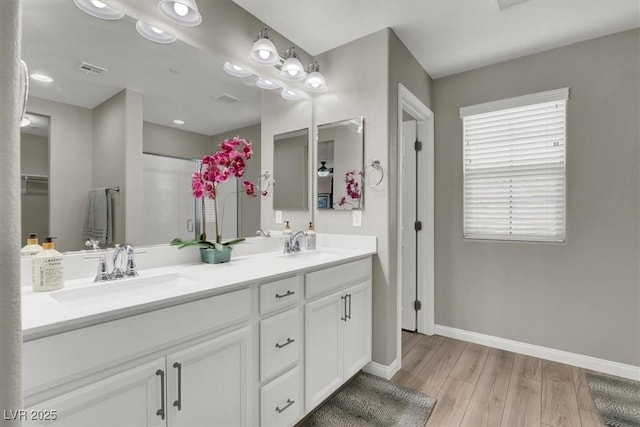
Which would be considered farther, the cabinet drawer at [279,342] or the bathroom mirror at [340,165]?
the bathroom mirror at [340,165]

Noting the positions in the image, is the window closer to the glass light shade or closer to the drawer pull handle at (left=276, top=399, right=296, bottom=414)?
the glass light shade

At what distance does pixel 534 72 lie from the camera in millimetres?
2625

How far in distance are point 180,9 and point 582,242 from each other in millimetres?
3139

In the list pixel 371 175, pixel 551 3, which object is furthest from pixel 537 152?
pixel 371 175

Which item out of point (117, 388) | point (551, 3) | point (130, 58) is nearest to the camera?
point (117, 388)

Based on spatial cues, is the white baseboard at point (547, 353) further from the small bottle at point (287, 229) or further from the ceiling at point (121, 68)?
the ceiling at point (121, 68)

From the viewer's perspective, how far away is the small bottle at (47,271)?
46.7 inches

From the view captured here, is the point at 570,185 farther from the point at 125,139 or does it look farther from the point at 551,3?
the point at 125,139

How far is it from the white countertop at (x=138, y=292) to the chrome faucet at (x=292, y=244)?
1.06ft

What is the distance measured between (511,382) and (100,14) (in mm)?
3272

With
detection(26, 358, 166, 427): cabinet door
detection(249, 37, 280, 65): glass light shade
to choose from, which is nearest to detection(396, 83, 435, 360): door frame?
detection(249, 37, 280, 65): glass light shade

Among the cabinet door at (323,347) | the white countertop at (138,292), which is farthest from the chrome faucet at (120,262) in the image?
→ the cabinet door at (323,347)

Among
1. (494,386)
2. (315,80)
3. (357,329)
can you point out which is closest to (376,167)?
(315,80)

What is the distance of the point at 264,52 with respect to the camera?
2.09 metres
